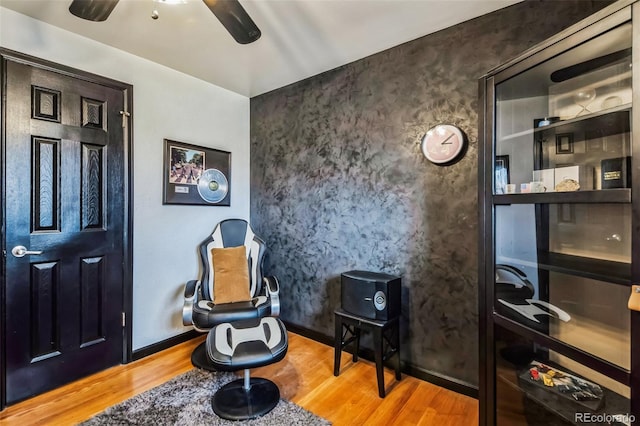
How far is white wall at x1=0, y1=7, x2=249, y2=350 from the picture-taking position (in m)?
2.27

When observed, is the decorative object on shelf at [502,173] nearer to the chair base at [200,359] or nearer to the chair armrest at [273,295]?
the chair armrest at [273,295]

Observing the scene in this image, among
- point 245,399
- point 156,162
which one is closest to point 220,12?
point 156,162

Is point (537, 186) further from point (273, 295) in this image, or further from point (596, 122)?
point (273, 295)

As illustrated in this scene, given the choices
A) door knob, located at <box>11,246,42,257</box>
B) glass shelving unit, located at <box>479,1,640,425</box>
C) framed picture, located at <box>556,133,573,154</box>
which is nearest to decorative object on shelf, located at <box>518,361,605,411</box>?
glass shelving unit, located at <box>479,1,640,425</box>

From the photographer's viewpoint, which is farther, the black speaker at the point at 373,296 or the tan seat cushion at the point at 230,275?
the tan seat cushion at the point at 230,275

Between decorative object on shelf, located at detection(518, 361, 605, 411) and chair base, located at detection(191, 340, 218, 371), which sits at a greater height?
decorative object on shelf, located at detection(518, 361, 605, 411)

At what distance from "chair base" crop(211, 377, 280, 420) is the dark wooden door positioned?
1069mm

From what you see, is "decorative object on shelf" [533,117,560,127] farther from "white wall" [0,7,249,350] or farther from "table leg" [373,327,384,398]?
"white wall" [0,7,249,350]

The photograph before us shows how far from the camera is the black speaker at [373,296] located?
6.77 ft

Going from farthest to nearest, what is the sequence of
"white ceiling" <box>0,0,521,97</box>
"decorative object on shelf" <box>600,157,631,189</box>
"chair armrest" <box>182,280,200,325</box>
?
"chair armrest" <box>182,280,200,325</box> < "white ceiling" <box>0,0,521,97</box> < "decorative object on shelf" <box>600,157,631,189</box>

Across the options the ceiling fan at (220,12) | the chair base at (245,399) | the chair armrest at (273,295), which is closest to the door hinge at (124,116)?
the ceiling fan at (220,12)

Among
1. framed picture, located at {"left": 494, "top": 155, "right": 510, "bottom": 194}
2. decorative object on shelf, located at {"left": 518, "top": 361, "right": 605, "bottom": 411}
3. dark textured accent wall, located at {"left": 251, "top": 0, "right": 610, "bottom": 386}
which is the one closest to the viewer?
decorative object on shelf, located at {"left": 518, "top": 361, "right": 605, "bottom": 411}

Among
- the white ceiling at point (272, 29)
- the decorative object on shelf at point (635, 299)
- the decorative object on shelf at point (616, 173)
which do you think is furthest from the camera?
the white ceiling at point (272, 29)

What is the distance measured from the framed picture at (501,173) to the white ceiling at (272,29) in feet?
3.43
